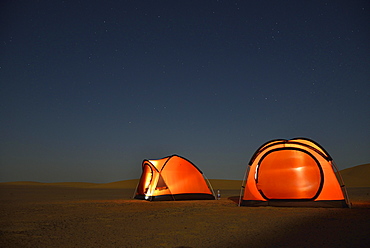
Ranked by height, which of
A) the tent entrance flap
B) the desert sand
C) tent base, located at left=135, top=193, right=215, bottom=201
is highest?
the tent entrance flap

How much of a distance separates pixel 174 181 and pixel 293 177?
628 centimetres

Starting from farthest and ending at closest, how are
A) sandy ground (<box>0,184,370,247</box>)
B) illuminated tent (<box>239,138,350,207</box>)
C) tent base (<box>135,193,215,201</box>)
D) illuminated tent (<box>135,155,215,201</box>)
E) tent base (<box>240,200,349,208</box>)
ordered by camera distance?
illuminated tent (<box>135,155,215,201</box>)
tent base (<box>135,193,215,201</box>)
illuminated tent (<box>239,138,350,207</box>)
tent base (<box>240,200,349,208</box>)
sandy ground (<box>0,184,370,247</box>)

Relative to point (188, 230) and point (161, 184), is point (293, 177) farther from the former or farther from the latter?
point (161, 184)

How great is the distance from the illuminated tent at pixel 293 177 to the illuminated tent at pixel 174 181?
13.5 feet

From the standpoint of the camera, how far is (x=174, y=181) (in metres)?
16.0

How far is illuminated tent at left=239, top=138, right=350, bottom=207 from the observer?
11297 mm

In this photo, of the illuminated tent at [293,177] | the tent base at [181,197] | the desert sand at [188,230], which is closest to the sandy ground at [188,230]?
the desert sand at [188,230]

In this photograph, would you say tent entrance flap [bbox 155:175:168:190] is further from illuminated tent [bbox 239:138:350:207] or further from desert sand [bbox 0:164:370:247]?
desert sand [bbox 0:164:370:247]

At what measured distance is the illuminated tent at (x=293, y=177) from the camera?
445 inches

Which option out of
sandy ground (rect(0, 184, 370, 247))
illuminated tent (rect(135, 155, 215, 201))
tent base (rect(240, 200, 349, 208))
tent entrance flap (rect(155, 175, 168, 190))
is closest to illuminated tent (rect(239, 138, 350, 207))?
tent base (rect(240, 200, 349, 208))

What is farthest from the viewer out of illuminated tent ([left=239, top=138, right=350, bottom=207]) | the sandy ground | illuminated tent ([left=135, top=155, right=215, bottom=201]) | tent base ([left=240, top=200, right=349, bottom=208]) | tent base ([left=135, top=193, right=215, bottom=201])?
illuminated tent ([left=135, top=155, right=215, bottom=201])

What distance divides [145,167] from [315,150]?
9.42m

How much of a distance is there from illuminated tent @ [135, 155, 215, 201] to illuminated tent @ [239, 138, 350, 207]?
411 cm

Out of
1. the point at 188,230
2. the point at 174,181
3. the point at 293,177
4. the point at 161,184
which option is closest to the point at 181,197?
the point at 174,181
